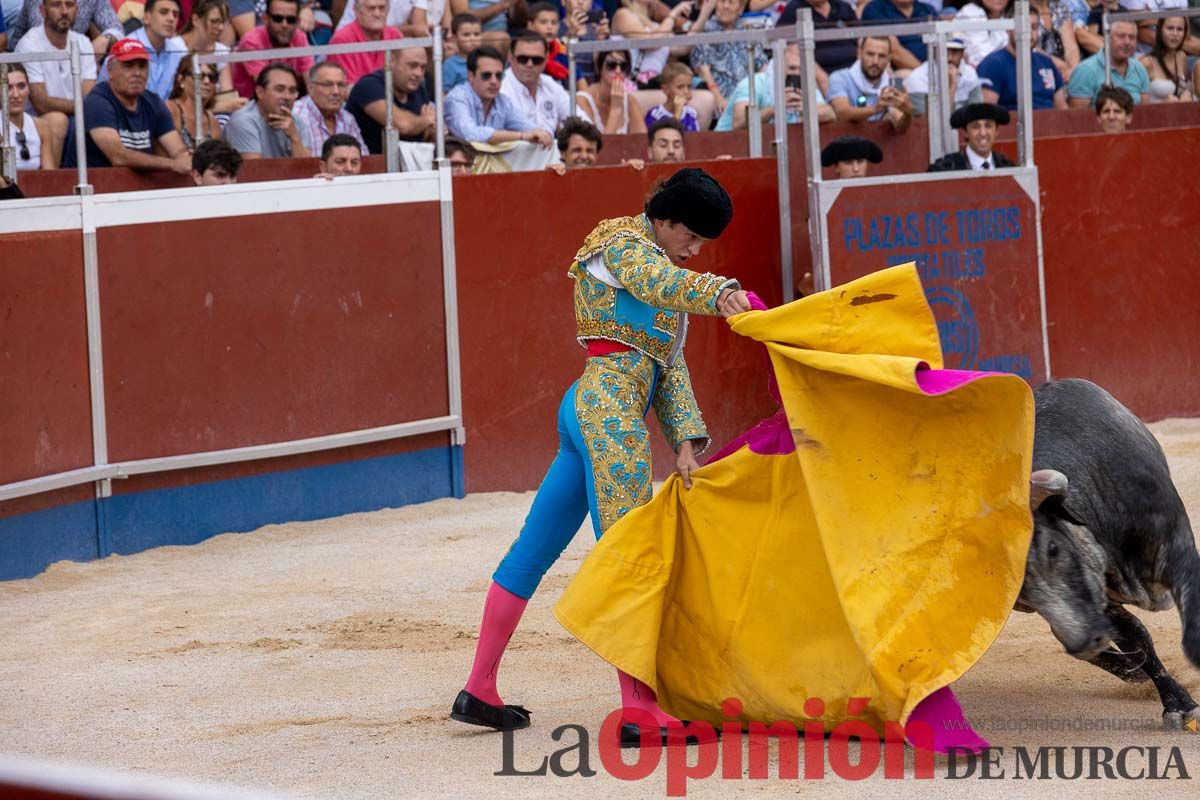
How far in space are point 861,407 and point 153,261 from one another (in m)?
3.59

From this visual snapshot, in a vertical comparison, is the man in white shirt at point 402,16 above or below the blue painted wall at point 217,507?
above

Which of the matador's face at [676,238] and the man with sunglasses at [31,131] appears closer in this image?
the matador's face at [676,238]

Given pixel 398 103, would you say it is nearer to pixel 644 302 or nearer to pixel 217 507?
pixel 217 507

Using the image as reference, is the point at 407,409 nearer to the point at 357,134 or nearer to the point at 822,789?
the point at 357,134

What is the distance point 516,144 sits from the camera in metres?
7.77

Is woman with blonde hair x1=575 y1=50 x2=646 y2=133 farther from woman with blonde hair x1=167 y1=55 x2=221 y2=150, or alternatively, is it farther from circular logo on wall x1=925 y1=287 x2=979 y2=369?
woman with blonde hair x1=167 y1=55 x2=221 y2=150

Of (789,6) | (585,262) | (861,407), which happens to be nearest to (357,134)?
(789,6)

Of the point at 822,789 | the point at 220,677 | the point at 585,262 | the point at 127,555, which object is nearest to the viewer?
the point at 822,789

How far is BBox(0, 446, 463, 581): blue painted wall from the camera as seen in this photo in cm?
591

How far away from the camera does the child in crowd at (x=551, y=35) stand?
8875 mm

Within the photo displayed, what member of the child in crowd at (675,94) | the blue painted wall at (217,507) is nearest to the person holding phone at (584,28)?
the child in crowd at (675,94)

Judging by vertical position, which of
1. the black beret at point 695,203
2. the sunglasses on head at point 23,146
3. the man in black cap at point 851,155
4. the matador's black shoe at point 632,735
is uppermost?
the sunglasses on head at point 23,146

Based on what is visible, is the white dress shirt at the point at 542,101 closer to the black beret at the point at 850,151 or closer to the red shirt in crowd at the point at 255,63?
the red shirt in crowd at the point at 255,63

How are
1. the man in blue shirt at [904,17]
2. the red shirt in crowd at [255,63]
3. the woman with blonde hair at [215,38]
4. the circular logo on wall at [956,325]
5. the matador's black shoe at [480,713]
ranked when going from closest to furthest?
the matador's black shoe at [480,713], the woman with blonde hair at [215,38], the red shirt in crowd at [255,63], the circular logo on wall at [956,325], the man in blue shirt at [904,17]
